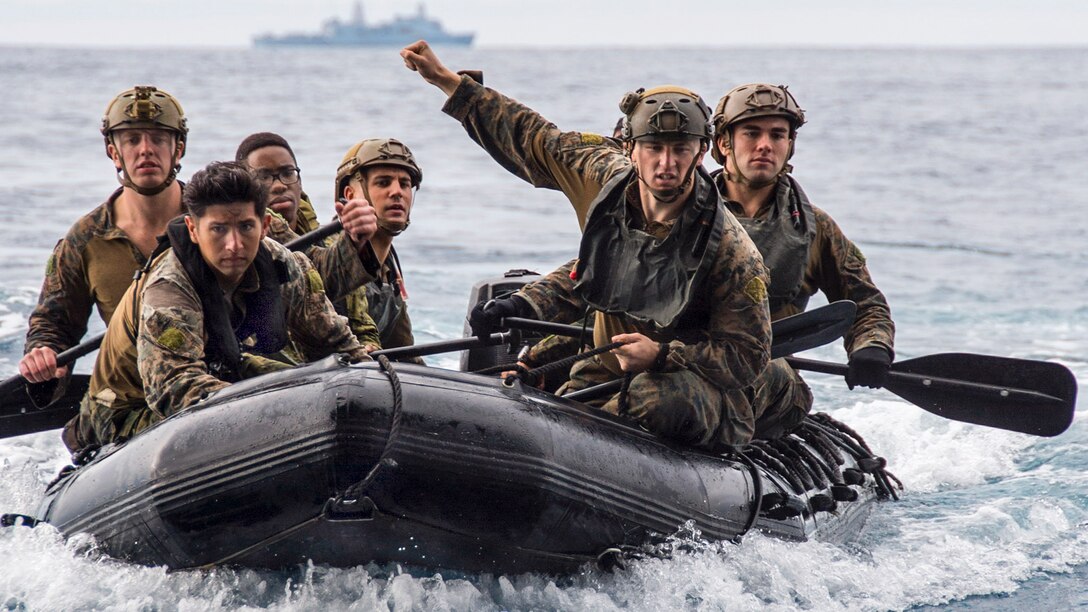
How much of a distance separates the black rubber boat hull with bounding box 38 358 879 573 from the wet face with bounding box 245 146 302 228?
75.5 inches

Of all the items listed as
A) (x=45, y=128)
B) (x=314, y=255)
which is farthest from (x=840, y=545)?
(x=45, y=128)

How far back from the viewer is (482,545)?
452 centimetres

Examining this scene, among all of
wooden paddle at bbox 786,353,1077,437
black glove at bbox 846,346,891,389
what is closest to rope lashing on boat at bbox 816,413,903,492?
wooden paddle at bbox 786,353,1077,437

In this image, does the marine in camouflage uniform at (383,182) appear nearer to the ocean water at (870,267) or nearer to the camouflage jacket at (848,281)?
the camouflage jacket at (848,281)

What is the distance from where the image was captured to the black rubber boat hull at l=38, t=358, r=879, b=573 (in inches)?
166

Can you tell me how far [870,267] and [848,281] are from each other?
9.48 m

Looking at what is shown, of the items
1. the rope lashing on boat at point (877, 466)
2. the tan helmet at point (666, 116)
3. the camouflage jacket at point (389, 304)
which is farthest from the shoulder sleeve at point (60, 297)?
the rope lashing on boat at point (877, 466)

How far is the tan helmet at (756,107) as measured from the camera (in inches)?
221

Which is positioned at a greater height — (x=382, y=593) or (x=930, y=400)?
(x=930, y=400)

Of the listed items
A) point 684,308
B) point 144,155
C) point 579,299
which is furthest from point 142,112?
point 684,308

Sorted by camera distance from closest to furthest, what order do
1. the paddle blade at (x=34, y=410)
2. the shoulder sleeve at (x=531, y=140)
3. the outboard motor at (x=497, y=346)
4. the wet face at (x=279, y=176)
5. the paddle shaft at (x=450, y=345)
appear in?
1. the paddle shaft at (x=450, y=345)
2. the paddle blade at (x=34, y=410)
3. the shoulder sleeve at (x=531, y=140)
4. the wet face at (x=279, y=176)
5. the outboard motor at (x=497, y=346)

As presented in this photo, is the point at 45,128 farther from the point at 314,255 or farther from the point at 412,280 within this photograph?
the point at 314,255

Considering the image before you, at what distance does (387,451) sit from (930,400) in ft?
9.37

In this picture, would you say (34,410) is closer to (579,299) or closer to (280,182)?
(280,182)
